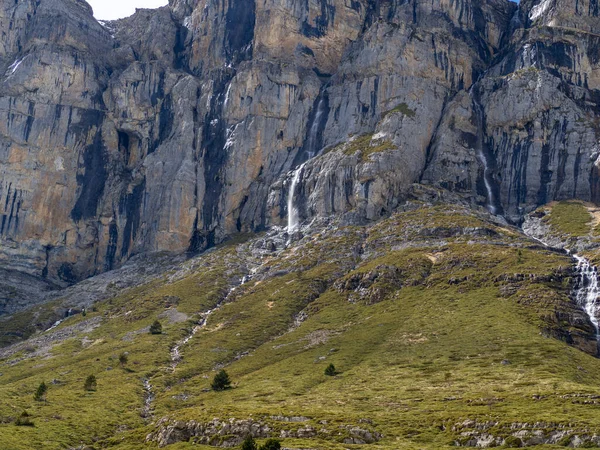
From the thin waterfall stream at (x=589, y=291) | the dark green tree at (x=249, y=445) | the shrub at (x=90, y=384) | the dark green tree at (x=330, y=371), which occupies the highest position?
the thin waterfall stream at (x=589, y=291)

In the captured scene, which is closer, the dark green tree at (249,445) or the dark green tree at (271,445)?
the dark green tree at (271,445)

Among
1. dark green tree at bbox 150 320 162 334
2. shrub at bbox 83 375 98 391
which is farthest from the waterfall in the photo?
shrub at bbox 83 375 98 391

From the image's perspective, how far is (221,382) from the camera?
418ft

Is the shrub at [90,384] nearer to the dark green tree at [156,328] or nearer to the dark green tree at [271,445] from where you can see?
the dark green tree at [156,328]

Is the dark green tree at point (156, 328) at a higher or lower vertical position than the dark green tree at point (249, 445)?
lower

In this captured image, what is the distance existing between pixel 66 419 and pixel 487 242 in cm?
11951

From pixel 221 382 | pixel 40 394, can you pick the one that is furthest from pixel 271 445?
pixel 40 394

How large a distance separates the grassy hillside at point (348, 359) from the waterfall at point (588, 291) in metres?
3.32


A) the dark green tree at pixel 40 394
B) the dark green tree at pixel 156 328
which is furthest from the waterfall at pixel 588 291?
the dark green tree at pixel 40 394

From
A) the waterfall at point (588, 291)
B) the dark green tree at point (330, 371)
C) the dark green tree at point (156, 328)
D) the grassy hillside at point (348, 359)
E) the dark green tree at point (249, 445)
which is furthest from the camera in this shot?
the dark green tree at point (156, 328)

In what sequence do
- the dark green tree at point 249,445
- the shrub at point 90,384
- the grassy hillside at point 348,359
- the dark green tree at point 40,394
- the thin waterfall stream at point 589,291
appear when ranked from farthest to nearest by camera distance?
1. the thin waterfall stream at point 589,291
2. the shrub at point 90,384
3. the dark green tree at point 40,394
4. the grassy hillside at point 348,359
5. the dark green tree at point 249,445

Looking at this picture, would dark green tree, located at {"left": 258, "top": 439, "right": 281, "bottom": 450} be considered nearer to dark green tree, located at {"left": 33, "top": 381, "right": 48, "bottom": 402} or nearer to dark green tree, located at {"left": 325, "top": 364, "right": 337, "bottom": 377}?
dark green tree, located at {"left": 325, "top": 364, "right": 337, "bottom": 377}

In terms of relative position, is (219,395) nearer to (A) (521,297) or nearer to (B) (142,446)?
(B) (142,446)

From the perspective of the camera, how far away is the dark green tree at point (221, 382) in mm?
127125
